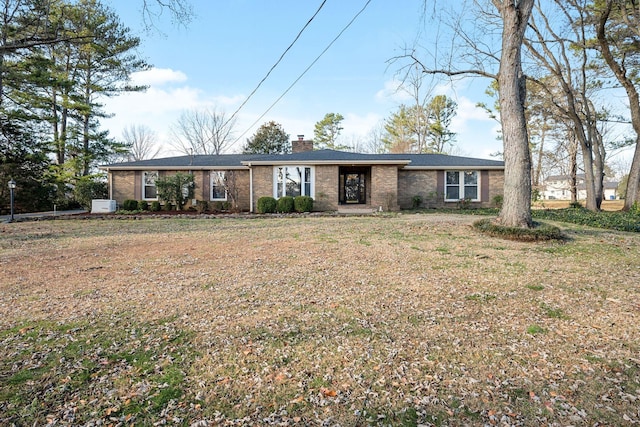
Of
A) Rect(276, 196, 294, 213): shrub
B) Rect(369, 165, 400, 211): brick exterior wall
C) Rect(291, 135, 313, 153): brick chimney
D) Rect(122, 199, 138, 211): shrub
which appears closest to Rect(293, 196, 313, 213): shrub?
Rect(276, 196, 294, 213): shrub

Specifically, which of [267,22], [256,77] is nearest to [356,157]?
[256,77]

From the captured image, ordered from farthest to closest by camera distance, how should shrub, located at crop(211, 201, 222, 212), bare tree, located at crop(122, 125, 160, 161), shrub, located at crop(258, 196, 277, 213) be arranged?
bare tree, located at crop(122, 125, 160, 161)
shrub, located at crop(211, 201, 222, 212)
shrub, located at crop(258, 196, 277, 213)

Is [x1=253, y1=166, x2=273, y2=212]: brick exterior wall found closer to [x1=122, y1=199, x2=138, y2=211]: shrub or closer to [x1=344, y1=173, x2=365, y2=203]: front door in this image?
[x1=122, y1=199, x2=138, y2=211]: shrub

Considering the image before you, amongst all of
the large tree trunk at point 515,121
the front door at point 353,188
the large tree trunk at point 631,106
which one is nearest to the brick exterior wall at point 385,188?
the front door at point 353,188

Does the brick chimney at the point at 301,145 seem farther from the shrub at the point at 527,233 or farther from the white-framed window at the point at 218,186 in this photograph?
the shrub at the point at 527,233

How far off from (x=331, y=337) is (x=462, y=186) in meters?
15.4

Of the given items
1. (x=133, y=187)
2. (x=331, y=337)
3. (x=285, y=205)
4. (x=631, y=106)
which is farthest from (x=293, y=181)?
(x=631, y=106)

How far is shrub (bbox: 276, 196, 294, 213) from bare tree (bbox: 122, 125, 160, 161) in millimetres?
26450

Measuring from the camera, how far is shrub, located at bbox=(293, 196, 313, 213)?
13938 mm

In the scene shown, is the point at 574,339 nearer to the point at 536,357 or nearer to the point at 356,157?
the point at 536,357

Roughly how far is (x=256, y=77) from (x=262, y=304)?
9631mm

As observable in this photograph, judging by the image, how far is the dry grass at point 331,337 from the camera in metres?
1.94

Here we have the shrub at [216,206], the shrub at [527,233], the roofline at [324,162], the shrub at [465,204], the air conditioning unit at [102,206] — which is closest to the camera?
the shrub at [527,233]

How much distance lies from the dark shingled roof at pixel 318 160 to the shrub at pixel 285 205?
1.70m
